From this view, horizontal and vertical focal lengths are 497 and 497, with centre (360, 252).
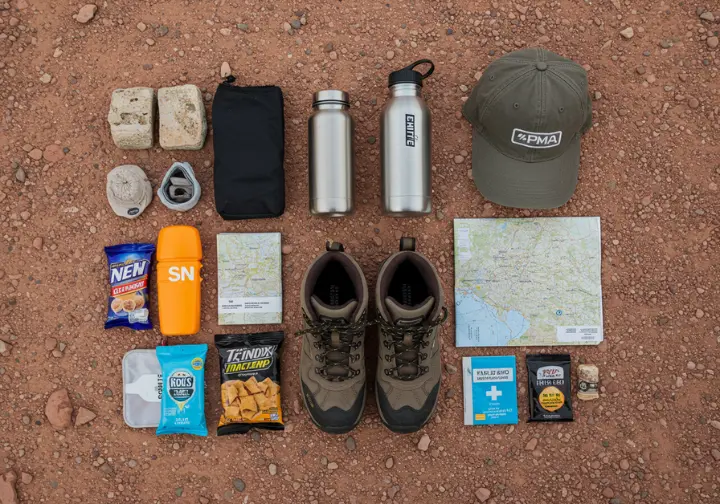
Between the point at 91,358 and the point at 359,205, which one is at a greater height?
→ the point at 359,205

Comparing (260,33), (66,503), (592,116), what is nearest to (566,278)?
(592,116)

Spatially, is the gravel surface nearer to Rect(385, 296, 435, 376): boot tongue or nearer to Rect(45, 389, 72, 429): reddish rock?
Rect(45, 389, 72, 429): reddish rock

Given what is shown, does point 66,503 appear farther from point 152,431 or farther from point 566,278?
point 566,278

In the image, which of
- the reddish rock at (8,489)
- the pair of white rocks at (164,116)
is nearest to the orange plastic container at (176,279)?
the pair of white rocks at (164,116)

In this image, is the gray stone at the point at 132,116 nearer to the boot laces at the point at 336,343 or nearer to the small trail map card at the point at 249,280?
the small trail map card at the point at 249,280

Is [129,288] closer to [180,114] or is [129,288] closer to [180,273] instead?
[180,273]

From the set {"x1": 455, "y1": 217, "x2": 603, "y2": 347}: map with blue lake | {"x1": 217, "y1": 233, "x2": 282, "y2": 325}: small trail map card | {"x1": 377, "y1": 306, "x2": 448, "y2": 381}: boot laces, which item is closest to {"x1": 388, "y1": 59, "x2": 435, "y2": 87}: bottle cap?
{"x1": 455, "y1": 217, "x2": 603, "y2": 347}: map with blue lake
